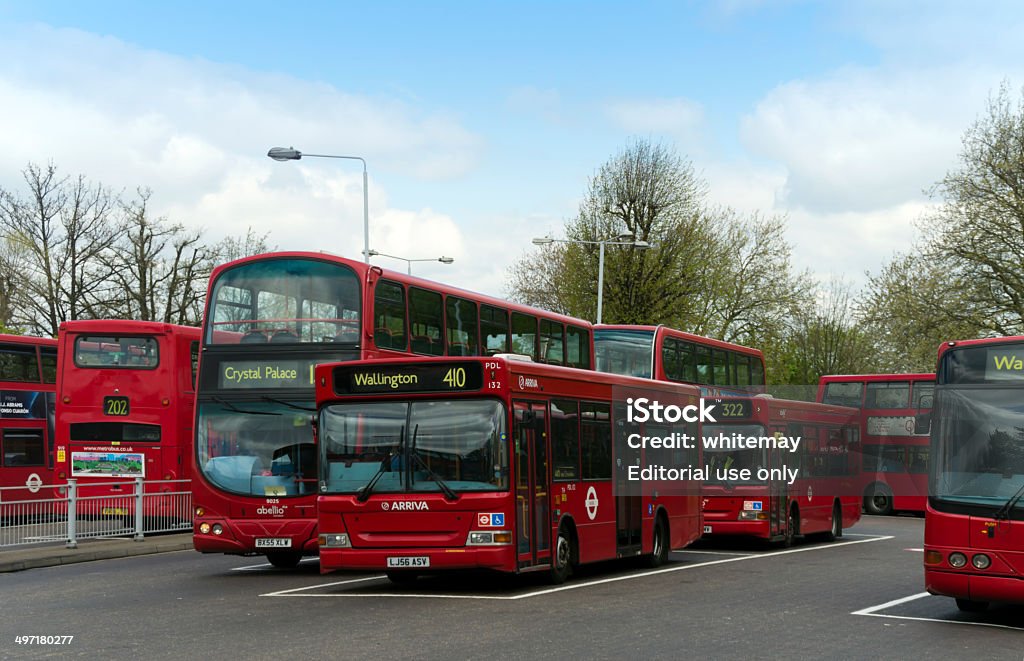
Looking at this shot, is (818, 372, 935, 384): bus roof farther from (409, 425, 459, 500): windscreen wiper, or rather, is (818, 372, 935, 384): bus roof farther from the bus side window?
(409, 425, 459, 500): windscreen wiper

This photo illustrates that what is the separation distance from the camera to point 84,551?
2330 cm

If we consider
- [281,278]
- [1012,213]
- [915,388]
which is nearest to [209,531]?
[281,278]

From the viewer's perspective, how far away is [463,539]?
1555 centimetres

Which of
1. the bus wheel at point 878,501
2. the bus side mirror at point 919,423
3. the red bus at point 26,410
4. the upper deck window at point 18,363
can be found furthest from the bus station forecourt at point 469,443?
the bus wheel at point 878,501

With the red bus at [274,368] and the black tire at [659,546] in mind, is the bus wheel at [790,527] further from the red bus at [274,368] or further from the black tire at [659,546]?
the red bus at [274,368]

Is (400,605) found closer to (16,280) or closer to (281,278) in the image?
(281,278)

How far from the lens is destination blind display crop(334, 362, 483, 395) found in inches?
623

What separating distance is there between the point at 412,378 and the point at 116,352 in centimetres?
1404

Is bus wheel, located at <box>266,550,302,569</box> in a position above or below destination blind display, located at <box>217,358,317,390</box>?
below

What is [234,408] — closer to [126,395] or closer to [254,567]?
[254,567]

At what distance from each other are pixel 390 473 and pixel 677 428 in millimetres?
7248

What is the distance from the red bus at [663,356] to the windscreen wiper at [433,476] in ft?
39.1

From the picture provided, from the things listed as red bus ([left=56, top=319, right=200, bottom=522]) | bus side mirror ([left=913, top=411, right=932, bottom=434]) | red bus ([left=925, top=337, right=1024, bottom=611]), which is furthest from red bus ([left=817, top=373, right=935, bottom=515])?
red bus ([left=925, top=337, right=1024, bottom=611])

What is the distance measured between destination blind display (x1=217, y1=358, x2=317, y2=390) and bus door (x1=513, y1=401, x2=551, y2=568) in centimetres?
380
